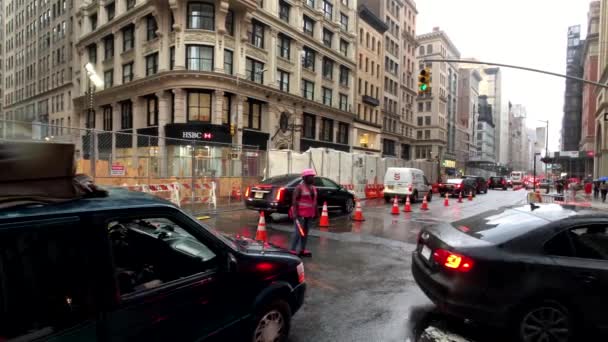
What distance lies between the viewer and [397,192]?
798 inches

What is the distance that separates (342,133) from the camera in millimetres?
43125

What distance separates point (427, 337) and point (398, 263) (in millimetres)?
3170

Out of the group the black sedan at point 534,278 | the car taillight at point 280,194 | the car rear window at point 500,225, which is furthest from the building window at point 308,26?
the black sedan at point 534,278

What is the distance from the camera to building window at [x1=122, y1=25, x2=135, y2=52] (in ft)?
104

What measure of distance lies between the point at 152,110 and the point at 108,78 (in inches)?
356

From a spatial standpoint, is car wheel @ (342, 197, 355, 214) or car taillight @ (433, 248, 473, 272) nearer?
car taillight @ (433, 248, 473, 272)

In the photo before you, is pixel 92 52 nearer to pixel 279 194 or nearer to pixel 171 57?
pixel 171 57

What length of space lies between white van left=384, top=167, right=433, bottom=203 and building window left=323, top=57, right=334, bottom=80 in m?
21.8

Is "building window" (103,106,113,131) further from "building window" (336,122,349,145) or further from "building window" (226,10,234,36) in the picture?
"building window" (336,122,349,145)

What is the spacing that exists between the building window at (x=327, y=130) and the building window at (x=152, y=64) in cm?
1717

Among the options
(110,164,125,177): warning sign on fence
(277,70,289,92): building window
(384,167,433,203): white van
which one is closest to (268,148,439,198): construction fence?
(384,167,433,203): white van

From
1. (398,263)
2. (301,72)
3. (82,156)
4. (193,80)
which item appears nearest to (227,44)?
(193,80)

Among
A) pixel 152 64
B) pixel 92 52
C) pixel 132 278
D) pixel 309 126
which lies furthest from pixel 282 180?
pixel 92 52

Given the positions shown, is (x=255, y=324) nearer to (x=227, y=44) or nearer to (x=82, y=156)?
(x=82, y=156)
